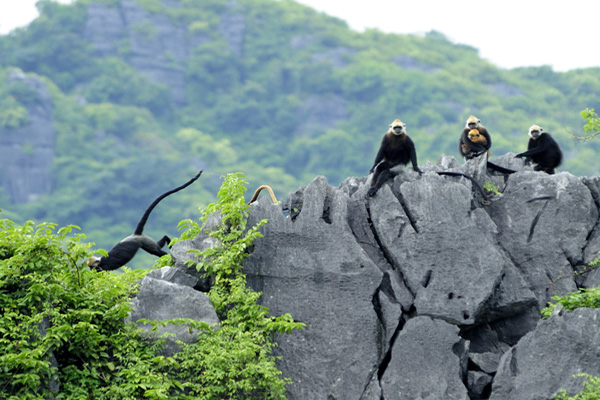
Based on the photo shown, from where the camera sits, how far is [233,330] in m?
7.89

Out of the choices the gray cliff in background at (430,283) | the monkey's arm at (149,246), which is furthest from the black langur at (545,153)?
the monkey's arm at (149,246)

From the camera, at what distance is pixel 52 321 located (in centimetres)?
762

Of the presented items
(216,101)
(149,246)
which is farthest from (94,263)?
(216,101)

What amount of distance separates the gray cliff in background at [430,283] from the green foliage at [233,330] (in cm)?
22

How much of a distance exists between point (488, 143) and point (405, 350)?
13.6ft

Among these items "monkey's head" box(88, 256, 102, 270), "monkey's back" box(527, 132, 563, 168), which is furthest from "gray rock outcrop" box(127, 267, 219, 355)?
"monkey's back" box(527, 132, 563, 168)

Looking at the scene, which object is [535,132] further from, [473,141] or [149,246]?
[149,246]

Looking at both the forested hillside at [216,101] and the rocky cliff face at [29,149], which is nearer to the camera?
the rocky cliff face at [29,149]

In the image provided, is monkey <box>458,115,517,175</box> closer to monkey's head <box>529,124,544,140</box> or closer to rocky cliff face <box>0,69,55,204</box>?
monkey's head <box>529,124,544,140</box>

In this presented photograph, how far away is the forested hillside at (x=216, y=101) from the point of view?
163ft

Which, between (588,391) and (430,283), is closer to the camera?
(588,391)

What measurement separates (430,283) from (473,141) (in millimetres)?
3266

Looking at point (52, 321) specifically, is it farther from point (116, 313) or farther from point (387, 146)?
point (387, 146)

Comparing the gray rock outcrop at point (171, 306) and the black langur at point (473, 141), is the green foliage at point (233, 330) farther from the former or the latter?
the black langur at point (473, 141)
